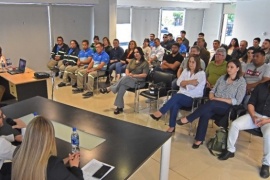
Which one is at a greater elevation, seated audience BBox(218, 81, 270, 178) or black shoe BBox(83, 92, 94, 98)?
seated audience BBox(218, 81, 270, 178)

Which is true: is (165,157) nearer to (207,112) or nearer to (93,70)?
(207,112)

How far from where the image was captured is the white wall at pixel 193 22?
1269 cm

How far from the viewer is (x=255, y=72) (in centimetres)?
430

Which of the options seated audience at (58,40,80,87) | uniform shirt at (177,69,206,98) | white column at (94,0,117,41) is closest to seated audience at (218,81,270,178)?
uniform shirt at (177,69,206,98)

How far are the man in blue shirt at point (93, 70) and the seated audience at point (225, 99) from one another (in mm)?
2945

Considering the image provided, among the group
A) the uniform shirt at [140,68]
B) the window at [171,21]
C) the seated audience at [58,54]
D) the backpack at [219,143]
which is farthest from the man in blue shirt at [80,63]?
the window at [171,21]

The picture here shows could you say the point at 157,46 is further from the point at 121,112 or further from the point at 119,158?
A: the point at 119,158

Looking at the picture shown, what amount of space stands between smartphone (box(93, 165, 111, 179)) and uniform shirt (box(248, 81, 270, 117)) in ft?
7.83

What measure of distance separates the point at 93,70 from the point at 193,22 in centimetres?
870

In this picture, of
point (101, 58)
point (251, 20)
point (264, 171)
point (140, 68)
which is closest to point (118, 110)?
point (140, 68)

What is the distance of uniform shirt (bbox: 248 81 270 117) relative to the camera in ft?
10.5

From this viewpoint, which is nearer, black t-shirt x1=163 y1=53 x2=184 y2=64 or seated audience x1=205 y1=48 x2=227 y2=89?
seated audience x1=205 y1=48 x2=227 y2=89

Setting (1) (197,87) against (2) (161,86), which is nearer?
(1) (197,87)

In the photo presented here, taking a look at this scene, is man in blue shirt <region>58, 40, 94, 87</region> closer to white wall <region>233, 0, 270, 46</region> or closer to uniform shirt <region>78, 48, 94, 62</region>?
uniform shirt <region>78, 48, 94, 62</region>
